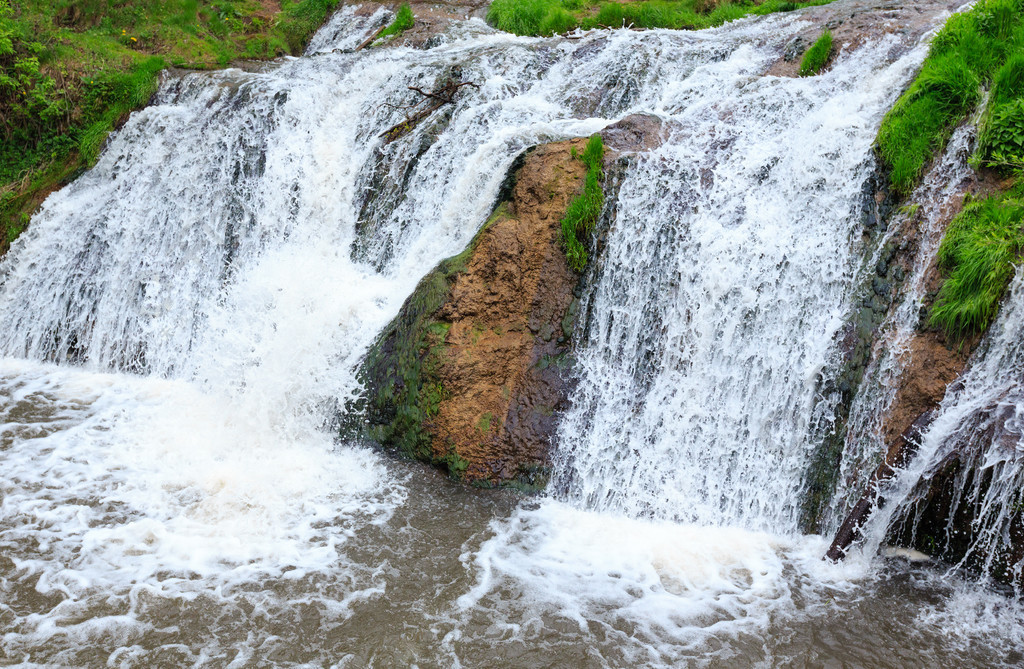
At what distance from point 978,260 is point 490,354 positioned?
3.94 meters

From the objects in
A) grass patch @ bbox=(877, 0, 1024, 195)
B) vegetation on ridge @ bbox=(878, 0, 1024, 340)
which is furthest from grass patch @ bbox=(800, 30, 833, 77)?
grass patch @ bbox=(877, 0, 1024, 195)

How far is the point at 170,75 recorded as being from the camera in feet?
38.0

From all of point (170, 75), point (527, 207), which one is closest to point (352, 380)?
point (527, 207)

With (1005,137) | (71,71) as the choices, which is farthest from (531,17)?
(1005,137)

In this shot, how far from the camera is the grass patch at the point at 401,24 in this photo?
531 inches

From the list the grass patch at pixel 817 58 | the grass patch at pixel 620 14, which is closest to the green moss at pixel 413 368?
the grass patch at pixel 817 58

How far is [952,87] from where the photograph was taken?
21.0 ft

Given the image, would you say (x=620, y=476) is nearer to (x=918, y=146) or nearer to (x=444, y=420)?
(x=444, y=420)

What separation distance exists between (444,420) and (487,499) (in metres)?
0.83

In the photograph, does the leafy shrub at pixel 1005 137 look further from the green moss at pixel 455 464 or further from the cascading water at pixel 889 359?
the green moss at pixel 455 464

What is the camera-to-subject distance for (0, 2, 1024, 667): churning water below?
4734 mm

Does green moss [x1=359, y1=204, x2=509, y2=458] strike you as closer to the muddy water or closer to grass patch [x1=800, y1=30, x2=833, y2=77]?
the muddy water

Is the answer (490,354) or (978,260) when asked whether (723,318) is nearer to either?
(978,260)

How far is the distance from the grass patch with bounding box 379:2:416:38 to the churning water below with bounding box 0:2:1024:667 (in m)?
3.06
